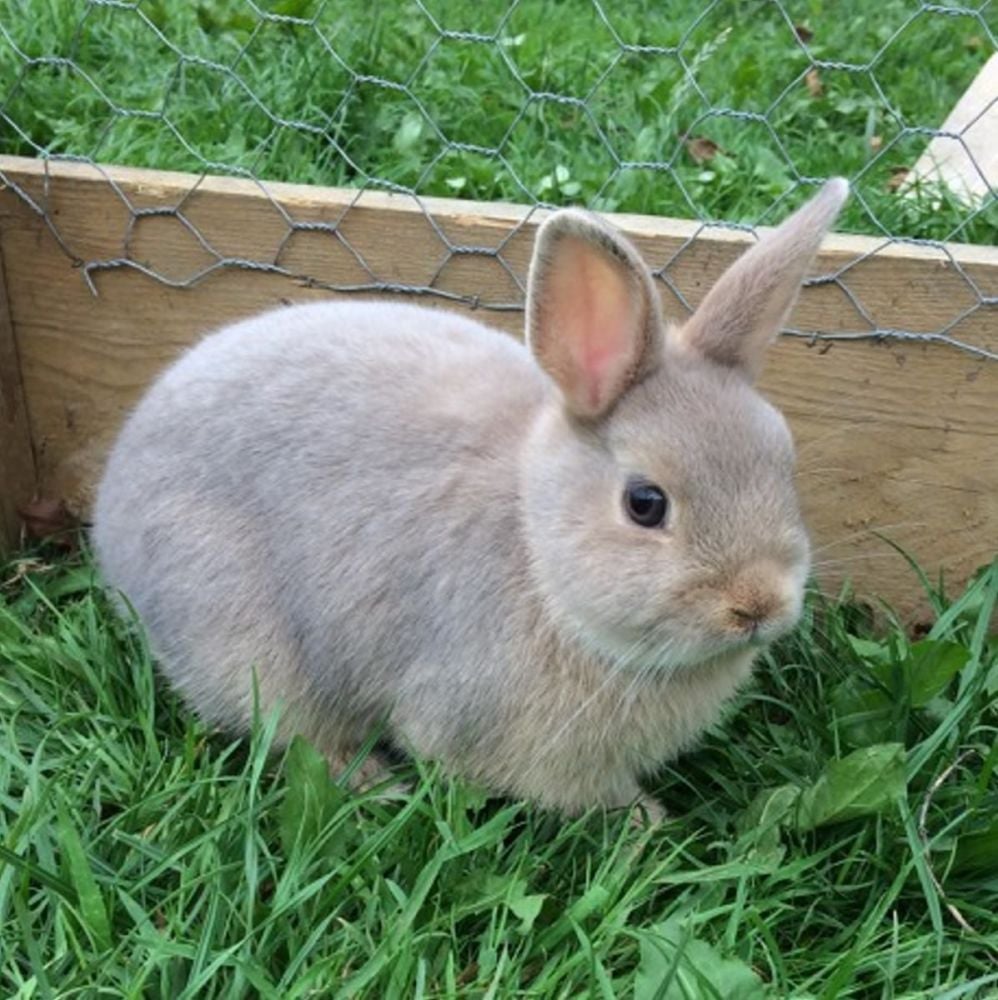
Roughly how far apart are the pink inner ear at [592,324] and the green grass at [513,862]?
513 millimetres

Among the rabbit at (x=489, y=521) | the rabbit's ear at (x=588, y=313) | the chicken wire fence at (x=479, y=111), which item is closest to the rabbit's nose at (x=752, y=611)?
the rabbit at (x=489, y=521)

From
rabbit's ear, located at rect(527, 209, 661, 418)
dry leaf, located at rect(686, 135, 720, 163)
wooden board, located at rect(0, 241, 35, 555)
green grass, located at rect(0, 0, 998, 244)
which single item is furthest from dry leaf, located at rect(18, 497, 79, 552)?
dry leaf, located at rect(686, 135, 720, 163)

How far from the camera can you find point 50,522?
2.60 m

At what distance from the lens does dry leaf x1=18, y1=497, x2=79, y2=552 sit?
102 inches

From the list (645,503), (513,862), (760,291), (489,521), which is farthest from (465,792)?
(760,291)

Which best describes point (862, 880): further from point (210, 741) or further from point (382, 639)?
point (210, 741)

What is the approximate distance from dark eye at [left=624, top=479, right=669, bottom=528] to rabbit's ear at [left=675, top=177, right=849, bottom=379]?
7.6 inches

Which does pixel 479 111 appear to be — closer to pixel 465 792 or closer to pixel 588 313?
pixel 588 313

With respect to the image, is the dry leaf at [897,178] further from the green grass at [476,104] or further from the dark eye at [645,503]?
the dark eye at [645,503]

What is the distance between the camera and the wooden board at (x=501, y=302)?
2186 mm

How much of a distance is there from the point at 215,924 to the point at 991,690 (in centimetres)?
104

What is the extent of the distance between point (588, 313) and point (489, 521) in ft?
0.96

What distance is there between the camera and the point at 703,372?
5.84 feet

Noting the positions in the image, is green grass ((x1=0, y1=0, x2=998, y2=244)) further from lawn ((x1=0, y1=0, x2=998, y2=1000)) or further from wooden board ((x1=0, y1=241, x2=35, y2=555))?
wooden board ((x1=0, y1=241, x2=35, y2=555))
